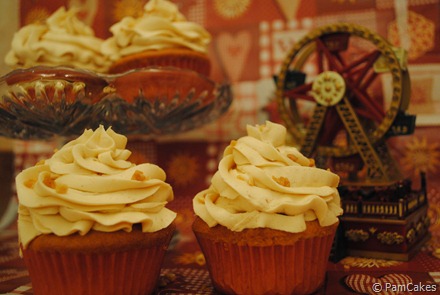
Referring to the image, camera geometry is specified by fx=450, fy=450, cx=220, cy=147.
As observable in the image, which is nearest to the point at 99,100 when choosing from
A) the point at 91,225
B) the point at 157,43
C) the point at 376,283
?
the point at 157,43

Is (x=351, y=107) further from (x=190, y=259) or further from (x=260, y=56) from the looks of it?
(x=190, y=259)

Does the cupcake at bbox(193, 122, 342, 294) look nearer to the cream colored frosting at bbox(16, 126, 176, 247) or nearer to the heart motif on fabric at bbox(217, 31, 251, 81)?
the cream colored frosting at bbox(16, 126, 176, 247)

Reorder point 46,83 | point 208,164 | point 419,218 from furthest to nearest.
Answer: point 208,164 < point 419,218 < point 46,83

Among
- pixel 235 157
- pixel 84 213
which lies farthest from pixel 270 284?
pixel 84 213

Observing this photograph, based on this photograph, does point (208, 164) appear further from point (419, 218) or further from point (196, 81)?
point (419, 218)

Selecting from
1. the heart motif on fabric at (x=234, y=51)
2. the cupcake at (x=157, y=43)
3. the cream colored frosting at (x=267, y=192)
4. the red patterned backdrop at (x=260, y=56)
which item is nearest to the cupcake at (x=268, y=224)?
the cream colored frosting at (x=267, y=192)
